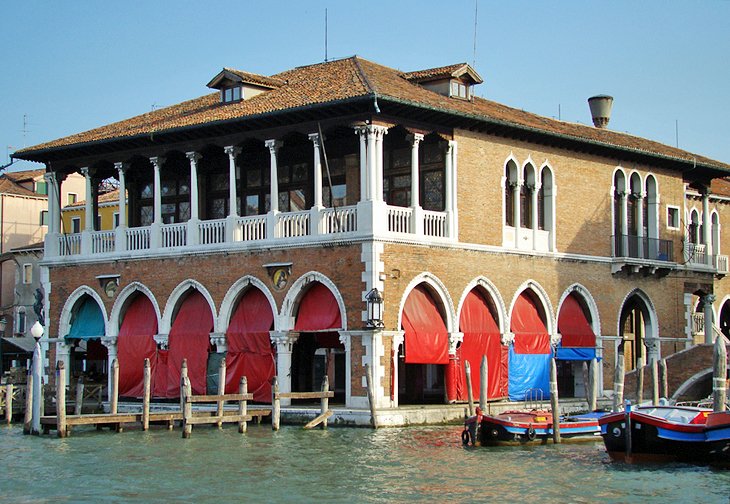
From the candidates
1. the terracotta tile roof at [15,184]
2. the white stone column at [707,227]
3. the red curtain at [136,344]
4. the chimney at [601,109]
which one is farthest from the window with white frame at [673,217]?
the terracotta tile roof at [15,184]

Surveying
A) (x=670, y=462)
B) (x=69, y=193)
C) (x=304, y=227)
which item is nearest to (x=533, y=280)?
(x=304, y=227)

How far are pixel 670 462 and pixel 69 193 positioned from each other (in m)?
38.2

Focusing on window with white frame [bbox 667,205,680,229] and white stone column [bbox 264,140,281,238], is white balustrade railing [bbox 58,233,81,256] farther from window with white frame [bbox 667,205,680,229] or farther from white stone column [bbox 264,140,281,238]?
window with white frame [bbox 667,205,680,229]

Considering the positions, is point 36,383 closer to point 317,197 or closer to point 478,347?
point 317,197

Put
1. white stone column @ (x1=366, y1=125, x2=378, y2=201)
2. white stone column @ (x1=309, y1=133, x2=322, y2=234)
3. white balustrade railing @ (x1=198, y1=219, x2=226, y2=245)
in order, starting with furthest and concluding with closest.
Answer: white balustrade railing @ (x1=198, y1=219, x2=226, y2=245) → white stone column @ (x1=309, y1=133, x2=322, y2=234) → white stone column @ (x1=366, y1=125, x2=378, y2=201)

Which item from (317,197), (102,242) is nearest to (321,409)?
(317,197)

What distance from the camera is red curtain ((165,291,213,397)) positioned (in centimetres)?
3047

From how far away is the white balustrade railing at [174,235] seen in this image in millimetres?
31094

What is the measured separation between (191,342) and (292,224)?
4.01 m

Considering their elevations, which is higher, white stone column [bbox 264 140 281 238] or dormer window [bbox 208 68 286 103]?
dormer window [bbox 208 68 286 103]

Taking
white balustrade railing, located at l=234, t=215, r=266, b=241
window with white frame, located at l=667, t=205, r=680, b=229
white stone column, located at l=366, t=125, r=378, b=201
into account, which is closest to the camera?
white stone column, located at l=366, t=125, r=378, b=201

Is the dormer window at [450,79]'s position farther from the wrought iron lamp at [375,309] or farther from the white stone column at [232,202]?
the wrought iron lamp at [375,309]

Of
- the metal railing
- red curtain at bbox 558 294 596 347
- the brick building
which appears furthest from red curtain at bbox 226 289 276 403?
the metal railing

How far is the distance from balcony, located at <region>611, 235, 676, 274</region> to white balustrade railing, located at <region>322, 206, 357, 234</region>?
A: 8.75 metres
